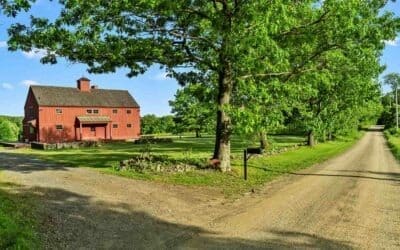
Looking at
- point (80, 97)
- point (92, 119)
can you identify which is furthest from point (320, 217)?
point (80, 97)

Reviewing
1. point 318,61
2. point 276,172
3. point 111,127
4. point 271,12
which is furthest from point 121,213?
point 111,127

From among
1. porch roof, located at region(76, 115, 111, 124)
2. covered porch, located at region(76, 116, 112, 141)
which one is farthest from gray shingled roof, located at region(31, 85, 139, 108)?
covered porch, located at region(76, 116, 112, 141)

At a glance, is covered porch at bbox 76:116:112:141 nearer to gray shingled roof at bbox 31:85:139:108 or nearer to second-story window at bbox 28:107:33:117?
gray shingled roof at bbox 31:85:139:108

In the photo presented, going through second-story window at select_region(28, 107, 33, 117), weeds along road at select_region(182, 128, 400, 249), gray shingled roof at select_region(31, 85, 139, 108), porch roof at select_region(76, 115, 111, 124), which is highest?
gray shingled roof at select_region(31, 85, 139, 108)

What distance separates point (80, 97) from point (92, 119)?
333cm

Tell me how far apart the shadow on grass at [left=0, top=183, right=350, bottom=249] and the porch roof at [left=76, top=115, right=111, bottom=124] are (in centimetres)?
4574

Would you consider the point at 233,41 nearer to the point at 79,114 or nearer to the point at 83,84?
the point at 79,114

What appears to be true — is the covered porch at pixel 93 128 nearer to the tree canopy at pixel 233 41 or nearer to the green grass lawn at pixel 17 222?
the tree canopy at pixel 233 41

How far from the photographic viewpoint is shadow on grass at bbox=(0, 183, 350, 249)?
Answer: 8.69 metres

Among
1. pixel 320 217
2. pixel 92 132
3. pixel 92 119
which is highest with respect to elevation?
pixel 92 119

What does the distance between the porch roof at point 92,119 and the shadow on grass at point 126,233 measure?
45740mm

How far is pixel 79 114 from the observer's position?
2250 inches

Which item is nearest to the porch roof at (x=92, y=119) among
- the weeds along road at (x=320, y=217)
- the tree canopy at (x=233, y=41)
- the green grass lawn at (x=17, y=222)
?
the tree canopy at (x=233, y=41)

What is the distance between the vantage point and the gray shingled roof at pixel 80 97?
5481 centimetres
